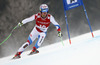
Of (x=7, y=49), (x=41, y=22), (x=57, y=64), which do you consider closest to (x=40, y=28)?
(x=41, y=22)

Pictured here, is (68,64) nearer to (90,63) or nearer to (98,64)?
(90,63)

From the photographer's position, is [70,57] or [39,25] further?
[39,25]

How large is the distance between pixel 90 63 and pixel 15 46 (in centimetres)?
979

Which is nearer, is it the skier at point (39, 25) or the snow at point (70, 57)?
the snow at point (70, 57)

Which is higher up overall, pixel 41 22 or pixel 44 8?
pixel 44 8

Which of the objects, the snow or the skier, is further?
the skier

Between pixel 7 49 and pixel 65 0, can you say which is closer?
pixel 65 0

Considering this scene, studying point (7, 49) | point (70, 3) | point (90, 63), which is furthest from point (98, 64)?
point (7, 49)

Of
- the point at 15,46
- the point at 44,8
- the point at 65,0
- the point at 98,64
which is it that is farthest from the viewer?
the point at 15,46

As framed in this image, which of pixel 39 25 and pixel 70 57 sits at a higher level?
pixel 39 25

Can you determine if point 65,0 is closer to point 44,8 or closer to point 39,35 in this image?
point 44,8

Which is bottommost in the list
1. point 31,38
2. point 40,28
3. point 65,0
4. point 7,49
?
point 7,49

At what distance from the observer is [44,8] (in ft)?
12.8

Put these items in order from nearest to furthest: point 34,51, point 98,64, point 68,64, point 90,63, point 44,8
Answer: point 98,64, point 90,63, point 68,64, point 44,8, point 34,51
